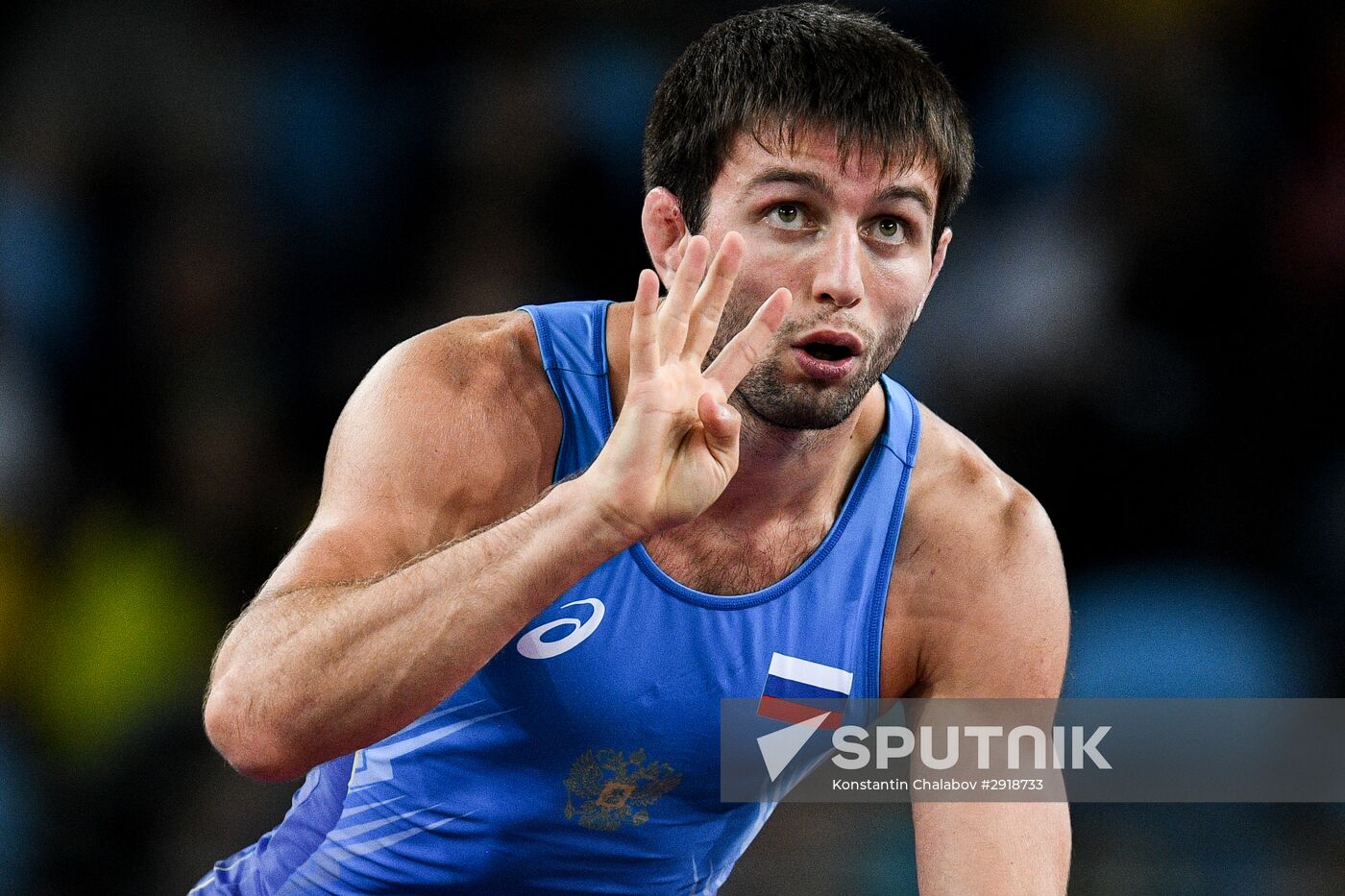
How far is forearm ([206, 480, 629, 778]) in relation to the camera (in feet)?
5.86

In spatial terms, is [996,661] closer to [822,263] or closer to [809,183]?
[822,263]

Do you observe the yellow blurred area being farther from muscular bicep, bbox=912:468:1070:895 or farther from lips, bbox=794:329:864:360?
lips, bbox=794:329:864:360

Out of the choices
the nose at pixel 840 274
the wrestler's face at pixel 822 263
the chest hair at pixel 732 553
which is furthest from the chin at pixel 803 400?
the chest hair at pixel 732 553

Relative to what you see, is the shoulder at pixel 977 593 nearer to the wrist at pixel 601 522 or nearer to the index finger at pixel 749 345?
the index finger at pixel 749 345

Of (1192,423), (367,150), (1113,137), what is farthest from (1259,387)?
(367,150)

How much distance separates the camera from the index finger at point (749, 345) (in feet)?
6.48

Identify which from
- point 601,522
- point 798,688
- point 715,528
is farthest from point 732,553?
point 601,522

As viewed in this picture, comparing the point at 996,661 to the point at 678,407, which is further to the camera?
the point at 996,661

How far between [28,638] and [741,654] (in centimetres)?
239

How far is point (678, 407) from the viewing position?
1892 mm

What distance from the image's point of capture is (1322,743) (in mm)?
4082

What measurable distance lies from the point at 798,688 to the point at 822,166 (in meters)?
0.93

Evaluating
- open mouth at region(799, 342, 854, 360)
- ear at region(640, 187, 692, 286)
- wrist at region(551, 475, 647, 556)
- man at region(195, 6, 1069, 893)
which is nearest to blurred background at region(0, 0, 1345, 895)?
man at region(195, 6, 1069, 893)

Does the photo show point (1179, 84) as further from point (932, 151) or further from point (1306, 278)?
point (932, 151)
